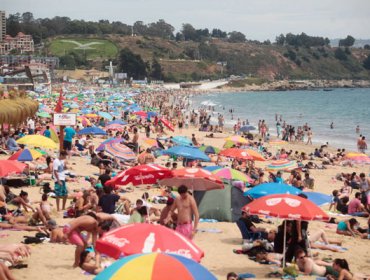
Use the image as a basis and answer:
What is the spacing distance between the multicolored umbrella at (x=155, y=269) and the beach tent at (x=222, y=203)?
7.17m

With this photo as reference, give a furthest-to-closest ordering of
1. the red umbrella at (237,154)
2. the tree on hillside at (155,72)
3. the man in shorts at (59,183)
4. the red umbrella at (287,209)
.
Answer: the tree on hillside at (155,72), the red umbrella at (237,154), the man in shorts at (59,183), the red umbrella at (287,209)

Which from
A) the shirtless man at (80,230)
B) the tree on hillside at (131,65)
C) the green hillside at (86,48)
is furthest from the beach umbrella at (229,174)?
the green hillside at (86,48)

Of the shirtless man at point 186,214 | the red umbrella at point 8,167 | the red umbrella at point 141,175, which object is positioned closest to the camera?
the shirtless man at point 186,214

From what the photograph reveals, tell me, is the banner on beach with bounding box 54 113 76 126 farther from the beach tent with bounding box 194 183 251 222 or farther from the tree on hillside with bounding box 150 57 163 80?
the tree on hillside with bounding box 150 57 163 80

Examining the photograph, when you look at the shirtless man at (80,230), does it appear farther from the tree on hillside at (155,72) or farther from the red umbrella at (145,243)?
the tree on hillside at (155,72)

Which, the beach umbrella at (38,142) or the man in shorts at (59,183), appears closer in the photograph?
the man in shorts at (59,183)

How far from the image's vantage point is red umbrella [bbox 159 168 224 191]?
9.94 m

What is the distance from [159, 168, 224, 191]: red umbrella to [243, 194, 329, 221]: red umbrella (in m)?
1.91

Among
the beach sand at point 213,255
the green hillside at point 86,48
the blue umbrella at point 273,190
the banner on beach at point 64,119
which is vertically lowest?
the beach sand at point 213,255

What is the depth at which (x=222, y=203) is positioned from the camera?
11594 mm

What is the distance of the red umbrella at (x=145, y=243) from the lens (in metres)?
5.52

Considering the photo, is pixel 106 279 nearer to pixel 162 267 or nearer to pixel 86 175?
pixel 162 267

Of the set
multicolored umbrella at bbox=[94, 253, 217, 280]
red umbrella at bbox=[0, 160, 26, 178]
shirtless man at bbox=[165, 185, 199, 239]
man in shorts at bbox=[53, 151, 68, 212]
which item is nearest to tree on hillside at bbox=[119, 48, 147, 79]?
man in shorts at bbox=[53, 151, 68, 212]

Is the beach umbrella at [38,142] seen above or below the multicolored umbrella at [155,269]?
below
